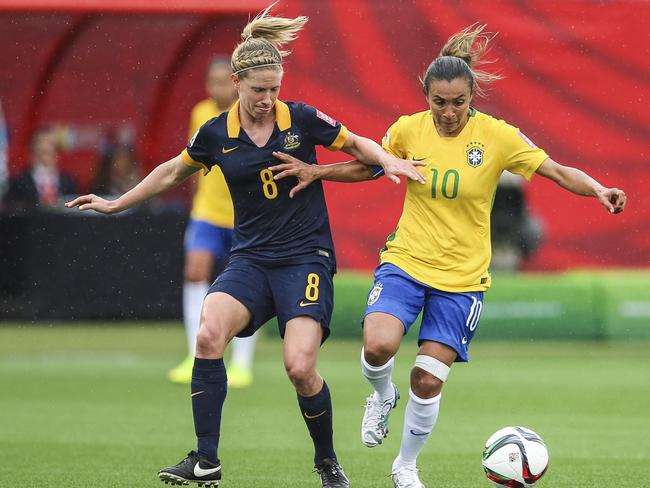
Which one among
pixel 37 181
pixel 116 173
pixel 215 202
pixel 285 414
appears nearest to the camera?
pixel 285 414

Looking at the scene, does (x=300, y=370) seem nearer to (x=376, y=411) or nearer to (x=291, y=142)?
(x=376, y=411)

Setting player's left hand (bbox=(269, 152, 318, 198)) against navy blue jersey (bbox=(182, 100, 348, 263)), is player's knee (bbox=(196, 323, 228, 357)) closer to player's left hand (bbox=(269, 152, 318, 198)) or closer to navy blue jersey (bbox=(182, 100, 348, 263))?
navy blue jersey (bbox=(182, 100, 348, 263))

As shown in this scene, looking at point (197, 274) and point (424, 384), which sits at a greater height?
point (197, 274)

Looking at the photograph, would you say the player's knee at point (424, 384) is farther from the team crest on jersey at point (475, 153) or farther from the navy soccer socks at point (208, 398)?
the team crest on jersey at point (475, 153)

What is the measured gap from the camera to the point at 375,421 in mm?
7418

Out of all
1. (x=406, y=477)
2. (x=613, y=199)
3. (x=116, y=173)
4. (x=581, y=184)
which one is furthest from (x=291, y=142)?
(x=116, y=173)

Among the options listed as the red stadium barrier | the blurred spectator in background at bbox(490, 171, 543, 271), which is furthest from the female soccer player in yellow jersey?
the blurred spectator in background at bbox(490, 171, 543, 271)

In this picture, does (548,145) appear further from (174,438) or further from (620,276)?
(174,438)

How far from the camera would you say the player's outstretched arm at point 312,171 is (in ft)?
22.7

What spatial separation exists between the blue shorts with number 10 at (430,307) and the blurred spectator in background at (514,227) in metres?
Result: 8.06

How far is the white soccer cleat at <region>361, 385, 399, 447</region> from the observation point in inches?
289

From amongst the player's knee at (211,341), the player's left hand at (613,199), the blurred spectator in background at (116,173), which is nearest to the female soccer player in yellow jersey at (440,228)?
the player's left hand at (613,199)

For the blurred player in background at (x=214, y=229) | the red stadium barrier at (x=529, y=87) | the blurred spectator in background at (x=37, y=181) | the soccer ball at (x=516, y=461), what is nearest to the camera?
the soccer ball at (x=516, y=461)

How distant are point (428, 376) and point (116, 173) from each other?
33.8 feet
